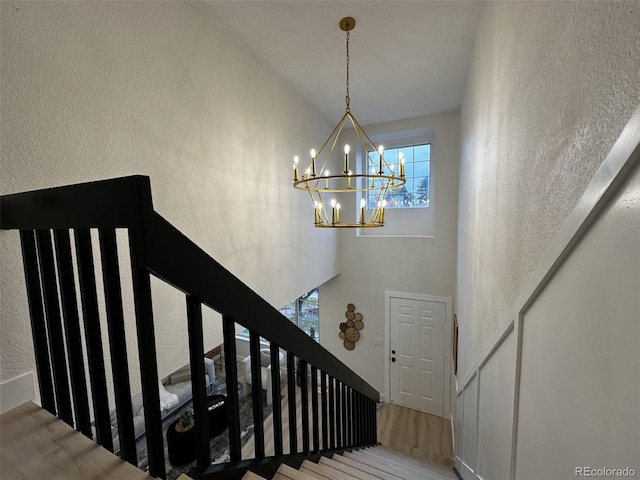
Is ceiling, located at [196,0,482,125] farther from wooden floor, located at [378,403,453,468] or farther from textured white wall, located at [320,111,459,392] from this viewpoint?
wooden floor, located at [378,403,453,468]

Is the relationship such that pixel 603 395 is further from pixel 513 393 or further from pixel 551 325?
pixel 513 393

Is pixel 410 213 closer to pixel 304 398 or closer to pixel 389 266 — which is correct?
pixel 389 266

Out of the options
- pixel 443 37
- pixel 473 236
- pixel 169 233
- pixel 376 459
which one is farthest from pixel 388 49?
pixel 376 459

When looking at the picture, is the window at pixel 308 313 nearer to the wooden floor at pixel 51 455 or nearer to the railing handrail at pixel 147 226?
the wooden floor at pixel 51 455

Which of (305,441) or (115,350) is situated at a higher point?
(115,350)

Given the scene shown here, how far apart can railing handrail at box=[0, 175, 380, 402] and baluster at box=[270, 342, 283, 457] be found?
0.24 ft

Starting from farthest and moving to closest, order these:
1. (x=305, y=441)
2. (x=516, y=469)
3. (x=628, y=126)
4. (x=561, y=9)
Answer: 1. (x=305, y=441)
2. (x=516, y=469)
3. (x=561, y=9)
4. (x=628, y=126)

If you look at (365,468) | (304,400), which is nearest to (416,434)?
(365,468)

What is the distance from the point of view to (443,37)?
99.3 inches

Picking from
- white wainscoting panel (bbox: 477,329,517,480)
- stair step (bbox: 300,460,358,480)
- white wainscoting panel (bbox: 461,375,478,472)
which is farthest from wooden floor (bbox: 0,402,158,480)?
white wainscoting panel (bbox: 461,375,478,472)

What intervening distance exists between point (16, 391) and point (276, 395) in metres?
1.09

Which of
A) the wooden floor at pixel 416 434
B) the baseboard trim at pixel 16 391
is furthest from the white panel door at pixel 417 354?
the baseboard trim at pixel 16 391

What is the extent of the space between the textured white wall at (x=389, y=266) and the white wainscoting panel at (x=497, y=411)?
9.13 feet

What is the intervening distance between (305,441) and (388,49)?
3.10m
